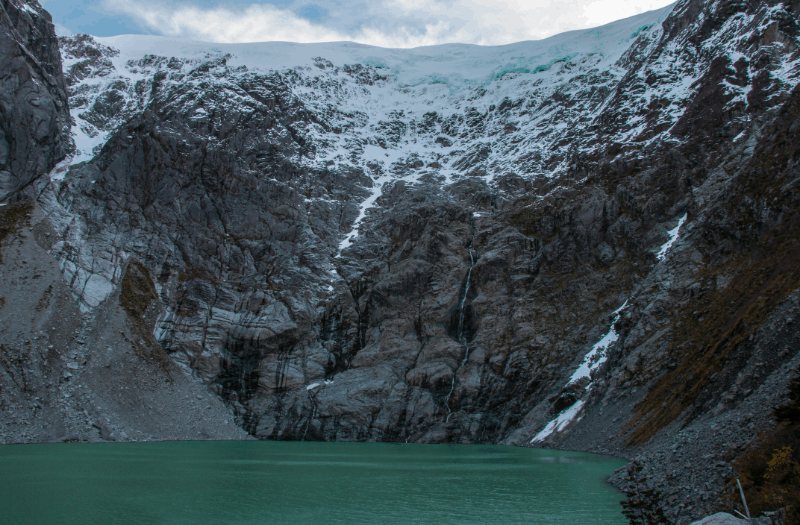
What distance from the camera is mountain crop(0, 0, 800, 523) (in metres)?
51.0

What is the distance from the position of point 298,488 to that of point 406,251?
55292 mm

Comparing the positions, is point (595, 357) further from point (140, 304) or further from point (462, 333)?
point (140, 304)

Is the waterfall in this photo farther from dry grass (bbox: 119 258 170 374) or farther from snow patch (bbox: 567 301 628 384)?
dry grass (bbox: 119 258 170 374)

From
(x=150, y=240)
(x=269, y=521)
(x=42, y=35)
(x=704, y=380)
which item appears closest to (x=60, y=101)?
(x=42, y=35)

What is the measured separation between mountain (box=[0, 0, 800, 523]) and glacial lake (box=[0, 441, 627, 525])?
19.3 ft

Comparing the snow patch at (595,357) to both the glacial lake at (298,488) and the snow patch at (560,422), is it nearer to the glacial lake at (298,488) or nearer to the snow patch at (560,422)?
the snow patch at (560,422)

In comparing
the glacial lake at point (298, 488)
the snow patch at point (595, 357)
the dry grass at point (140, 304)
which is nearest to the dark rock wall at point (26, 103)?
the dry grass at point (140, 304)

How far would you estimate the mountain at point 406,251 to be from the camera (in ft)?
167

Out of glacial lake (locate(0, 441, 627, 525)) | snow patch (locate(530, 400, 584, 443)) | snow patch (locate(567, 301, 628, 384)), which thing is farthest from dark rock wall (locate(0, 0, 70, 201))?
snow patch (locate(567, 301, 628, 384))

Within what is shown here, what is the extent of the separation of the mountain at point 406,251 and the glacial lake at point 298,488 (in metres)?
5.88

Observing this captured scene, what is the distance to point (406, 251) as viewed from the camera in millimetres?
84938

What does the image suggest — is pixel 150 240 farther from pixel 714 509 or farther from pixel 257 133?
pixel 714 509

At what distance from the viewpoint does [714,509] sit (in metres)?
18.3

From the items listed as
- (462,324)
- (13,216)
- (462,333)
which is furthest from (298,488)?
(13,216)
